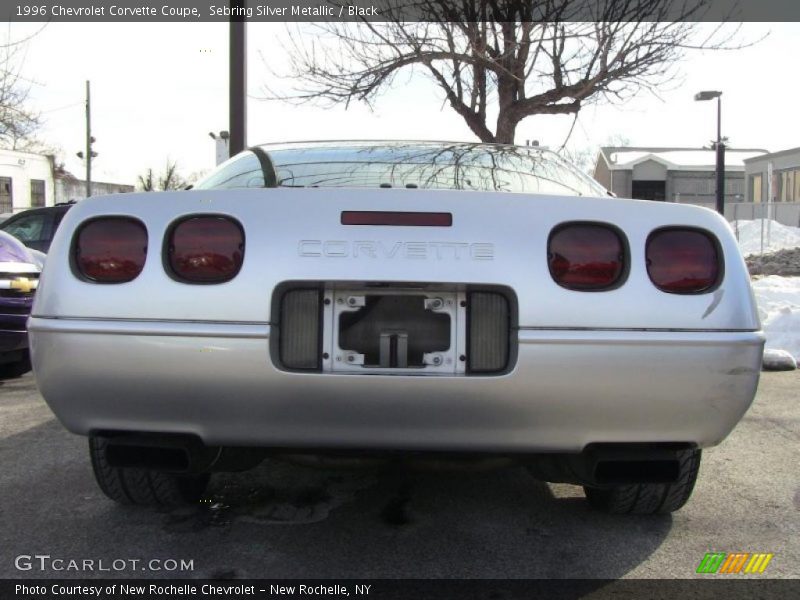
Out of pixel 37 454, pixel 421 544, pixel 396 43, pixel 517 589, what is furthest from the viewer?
pixel 396 43

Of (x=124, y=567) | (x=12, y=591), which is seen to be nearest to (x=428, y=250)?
(x=124, y=567)

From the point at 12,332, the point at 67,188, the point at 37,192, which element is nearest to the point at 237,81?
the point at 12,332

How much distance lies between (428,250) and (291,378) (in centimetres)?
54

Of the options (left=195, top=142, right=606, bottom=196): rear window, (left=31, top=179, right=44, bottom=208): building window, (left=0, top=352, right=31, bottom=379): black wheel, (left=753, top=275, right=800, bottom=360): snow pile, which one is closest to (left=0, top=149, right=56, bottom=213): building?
(left=31, top=179, right=44, bottom=208): building window

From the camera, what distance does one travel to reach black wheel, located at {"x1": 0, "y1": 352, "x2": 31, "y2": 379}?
592 cm

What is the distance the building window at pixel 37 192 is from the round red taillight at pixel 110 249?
3481 cm

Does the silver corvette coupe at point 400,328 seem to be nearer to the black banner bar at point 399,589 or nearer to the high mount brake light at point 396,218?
the high mount brake light at point 396,218

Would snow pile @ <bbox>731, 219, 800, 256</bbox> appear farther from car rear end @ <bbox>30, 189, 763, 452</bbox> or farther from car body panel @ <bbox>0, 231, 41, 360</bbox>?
car rear end @ <bbox>30, 189, 763, 452</bbox>

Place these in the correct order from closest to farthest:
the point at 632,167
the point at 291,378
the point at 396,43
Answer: the point at 291,378
the point at 396,43
the point at 632,167

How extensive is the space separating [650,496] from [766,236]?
25.0m

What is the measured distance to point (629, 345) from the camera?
2.03 meters

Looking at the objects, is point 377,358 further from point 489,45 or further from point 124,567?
point 489,45

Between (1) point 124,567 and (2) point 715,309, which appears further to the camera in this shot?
(1) point 124,567

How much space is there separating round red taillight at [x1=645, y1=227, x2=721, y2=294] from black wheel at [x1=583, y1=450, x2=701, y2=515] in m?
0.71
